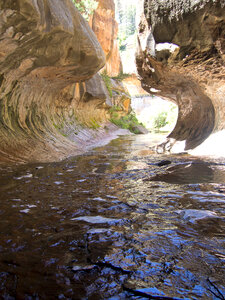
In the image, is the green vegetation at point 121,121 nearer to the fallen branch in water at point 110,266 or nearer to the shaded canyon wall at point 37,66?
the shaded canyon wall at point 37,66

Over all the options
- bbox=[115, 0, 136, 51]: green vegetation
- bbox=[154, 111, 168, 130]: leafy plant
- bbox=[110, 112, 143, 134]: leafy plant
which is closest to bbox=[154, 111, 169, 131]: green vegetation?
bbox=[154, 111, 168, 130]: leafy plant

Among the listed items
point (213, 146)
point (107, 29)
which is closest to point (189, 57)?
point (213, 146)

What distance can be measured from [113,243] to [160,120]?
109ft

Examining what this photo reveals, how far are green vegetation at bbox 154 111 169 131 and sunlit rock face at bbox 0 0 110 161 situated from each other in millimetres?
26706

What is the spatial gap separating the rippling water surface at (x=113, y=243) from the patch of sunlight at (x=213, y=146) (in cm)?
311

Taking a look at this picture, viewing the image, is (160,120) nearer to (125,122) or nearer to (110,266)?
(125,122)

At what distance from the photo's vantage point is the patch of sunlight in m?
5.32

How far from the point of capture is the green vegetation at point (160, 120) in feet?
108

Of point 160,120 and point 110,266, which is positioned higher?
point 160,120

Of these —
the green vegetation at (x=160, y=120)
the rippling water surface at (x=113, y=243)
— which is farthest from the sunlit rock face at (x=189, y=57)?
the green vegetation at (x=160, y=120)

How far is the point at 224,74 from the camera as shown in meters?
5.50

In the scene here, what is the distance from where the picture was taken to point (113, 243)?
4.37 feet

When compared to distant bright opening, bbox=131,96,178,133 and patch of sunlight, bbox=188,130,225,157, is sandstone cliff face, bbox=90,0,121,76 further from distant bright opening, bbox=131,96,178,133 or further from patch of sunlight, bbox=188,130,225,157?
patch of sunlight, bbox=188,130,225,157

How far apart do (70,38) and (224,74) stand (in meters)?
3.84
